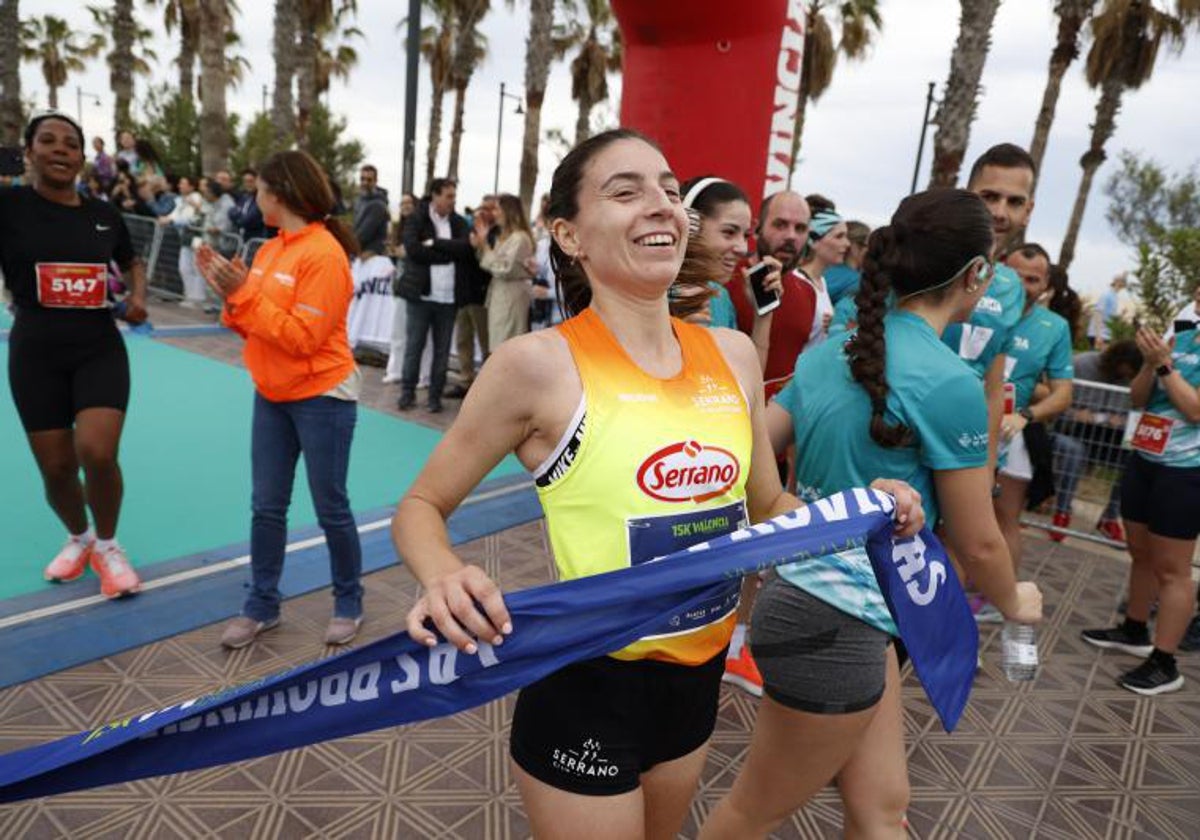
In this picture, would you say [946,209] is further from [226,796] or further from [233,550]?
[233,550]

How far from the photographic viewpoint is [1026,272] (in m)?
4.24

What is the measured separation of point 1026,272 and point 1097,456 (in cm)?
224

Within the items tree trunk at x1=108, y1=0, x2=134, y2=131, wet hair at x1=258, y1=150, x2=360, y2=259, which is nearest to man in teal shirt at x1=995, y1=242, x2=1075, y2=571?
wet hair at x1=258, y1=150, x2=360, y2=259

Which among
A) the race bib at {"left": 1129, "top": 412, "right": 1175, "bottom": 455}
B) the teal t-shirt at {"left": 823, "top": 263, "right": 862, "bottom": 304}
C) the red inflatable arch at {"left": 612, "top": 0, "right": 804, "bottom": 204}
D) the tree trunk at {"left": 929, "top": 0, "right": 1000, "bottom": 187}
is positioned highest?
the tree trunk at {"left": 929, "top": 0, "right": 1000, "bottom": 187}

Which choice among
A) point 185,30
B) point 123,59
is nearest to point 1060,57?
point 123,59

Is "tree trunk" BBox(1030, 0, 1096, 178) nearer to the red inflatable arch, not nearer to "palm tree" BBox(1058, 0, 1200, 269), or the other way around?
"palm tree" BBox(1058, 0, 1200, 269)

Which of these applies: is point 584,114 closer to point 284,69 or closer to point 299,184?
point 284,69

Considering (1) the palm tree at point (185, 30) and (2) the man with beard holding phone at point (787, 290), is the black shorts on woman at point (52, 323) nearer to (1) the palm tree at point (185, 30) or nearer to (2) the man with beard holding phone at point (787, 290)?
(2) the man with beard holding phone at point (787, 290)

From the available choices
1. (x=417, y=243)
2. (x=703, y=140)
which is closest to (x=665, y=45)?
(x=703, y=140)

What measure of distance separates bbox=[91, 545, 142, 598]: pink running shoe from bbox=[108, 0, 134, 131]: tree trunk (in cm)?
1933

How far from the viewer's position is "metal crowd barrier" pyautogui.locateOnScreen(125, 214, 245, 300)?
12.4 meters

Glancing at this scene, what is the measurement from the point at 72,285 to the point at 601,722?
3.47 meters

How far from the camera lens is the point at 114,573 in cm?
378

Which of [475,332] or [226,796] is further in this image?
[475,332]
